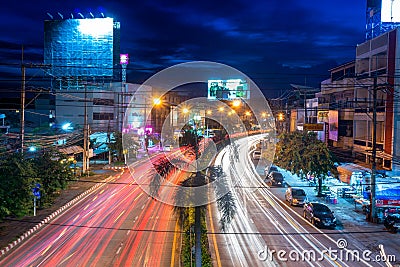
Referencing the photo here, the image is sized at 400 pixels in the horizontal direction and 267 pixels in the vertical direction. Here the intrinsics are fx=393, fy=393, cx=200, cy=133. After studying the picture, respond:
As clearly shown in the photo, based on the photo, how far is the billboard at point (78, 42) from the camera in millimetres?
47375

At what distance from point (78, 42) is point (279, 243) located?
4006cm

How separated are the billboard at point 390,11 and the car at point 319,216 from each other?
15781 mm

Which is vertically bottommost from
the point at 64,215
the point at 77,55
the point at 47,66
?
the point at 64,215

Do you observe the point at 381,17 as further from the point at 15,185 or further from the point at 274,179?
the point at 15,185

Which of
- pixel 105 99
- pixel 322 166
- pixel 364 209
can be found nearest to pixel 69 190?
pixel 322 166

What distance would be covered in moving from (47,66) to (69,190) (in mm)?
11745

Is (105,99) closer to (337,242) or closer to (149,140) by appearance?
(149,140)

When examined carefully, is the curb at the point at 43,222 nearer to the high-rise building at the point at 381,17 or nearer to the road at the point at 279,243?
the road at the point at 279,243

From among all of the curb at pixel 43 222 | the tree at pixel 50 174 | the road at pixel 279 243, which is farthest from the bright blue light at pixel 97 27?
the road at pixel 279 243

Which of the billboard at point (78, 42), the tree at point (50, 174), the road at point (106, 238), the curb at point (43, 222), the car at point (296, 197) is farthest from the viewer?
the billboard at point (78, 42)

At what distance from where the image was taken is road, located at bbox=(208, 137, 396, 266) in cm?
1341

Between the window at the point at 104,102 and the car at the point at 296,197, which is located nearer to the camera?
the car at the point at 296,197

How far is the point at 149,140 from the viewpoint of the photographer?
54938mm

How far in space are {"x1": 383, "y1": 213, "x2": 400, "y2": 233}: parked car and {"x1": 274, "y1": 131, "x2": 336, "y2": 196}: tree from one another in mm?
5232
